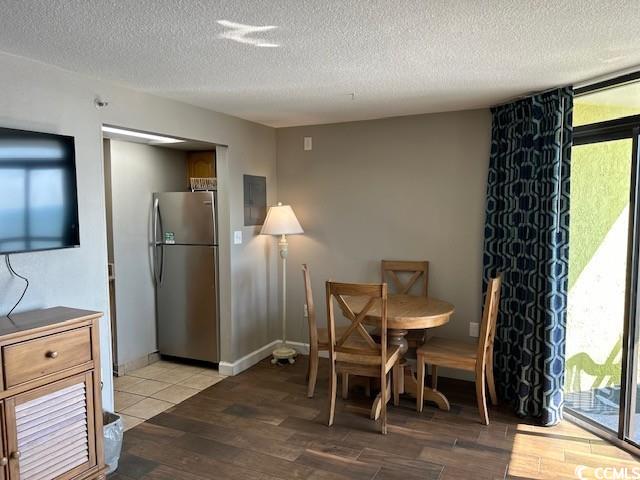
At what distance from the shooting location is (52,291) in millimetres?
2574

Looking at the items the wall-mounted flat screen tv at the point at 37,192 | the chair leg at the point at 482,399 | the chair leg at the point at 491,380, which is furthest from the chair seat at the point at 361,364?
the wall-mounted flat screen tv at the point at 37,192

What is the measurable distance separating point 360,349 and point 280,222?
5.05 ft

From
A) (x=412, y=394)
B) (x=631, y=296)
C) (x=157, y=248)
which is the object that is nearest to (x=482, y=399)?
(x=412, y=394)

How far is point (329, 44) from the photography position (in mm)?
2275

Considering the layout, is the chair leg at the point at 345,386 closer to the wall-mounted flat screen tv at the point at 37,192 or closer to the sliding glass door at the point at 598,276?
the sliding glass door at the point at 598,276

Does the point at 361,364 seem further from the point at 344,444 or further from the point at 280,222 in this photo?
the point at 280,222

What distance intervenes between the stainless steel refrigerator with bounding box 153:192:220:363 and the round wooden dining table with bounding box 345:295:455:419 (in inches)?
55.8

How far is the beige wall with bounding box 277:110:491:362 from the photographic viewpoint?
152 inches

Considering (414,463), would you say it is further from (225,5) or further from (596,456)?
(225,5)

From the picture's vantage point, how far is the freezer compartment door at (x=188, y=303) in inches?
167

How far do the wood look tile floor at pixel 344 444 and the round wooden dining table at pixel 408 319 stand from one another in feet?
0.37

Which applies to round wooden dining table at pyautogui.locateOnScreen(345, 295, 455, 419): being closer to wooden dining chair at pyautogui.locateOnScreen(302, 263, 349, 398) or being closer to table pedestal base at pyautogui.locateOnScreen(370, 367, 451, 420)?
table pedestal base at pyautogui.locateOnScreen(370, 367, 451, 420)

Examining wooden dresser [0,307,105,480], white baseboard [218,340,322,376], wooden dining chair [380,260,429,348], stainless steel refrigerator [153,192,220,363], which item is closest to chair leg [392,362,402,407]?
wooden dining chair [380,260,429,348]

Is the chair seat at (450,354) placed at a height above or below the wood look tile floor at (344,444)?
above
